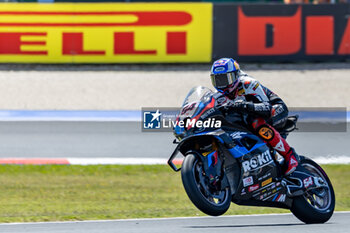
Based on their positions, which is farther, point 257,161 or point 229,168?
point 257,161

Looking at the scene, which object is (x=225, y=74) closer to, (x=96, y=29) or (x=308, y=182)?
(x=308, y=182)

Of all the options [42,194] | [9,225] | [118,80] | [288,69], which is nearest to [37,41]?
[118,80]

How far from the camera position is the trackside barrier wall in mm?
18359

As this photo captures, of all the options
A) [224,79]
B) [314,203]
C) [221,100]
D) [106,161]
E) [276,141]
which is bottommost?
[106,161]

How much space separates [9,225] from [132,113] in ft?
29.0

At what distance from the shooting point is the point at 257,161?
7.06 metres

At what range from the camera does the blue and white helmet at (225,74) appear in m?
6.99

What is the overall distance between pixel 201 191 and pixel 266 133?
3.21ft

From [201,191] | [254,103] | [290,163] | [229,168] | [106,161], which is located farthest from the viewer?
[106,161]

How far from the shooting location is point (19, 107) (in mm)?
16312

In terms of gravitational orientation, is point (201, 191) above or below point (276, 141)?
below

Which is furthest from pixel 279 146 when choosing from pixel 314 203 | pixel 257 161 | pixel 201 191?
pixel 201 191

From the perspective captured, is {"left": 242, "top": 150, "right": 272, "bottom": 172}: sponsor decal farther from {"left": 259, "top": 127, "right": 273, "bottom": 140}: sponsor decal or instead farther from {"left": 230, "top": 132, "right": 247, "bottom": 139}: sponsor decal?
{"left": 230, "top": 132, "right": 247, "bottom": 139}: sponsor decal

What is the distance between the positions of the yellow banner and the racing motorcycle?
37.4 feet
